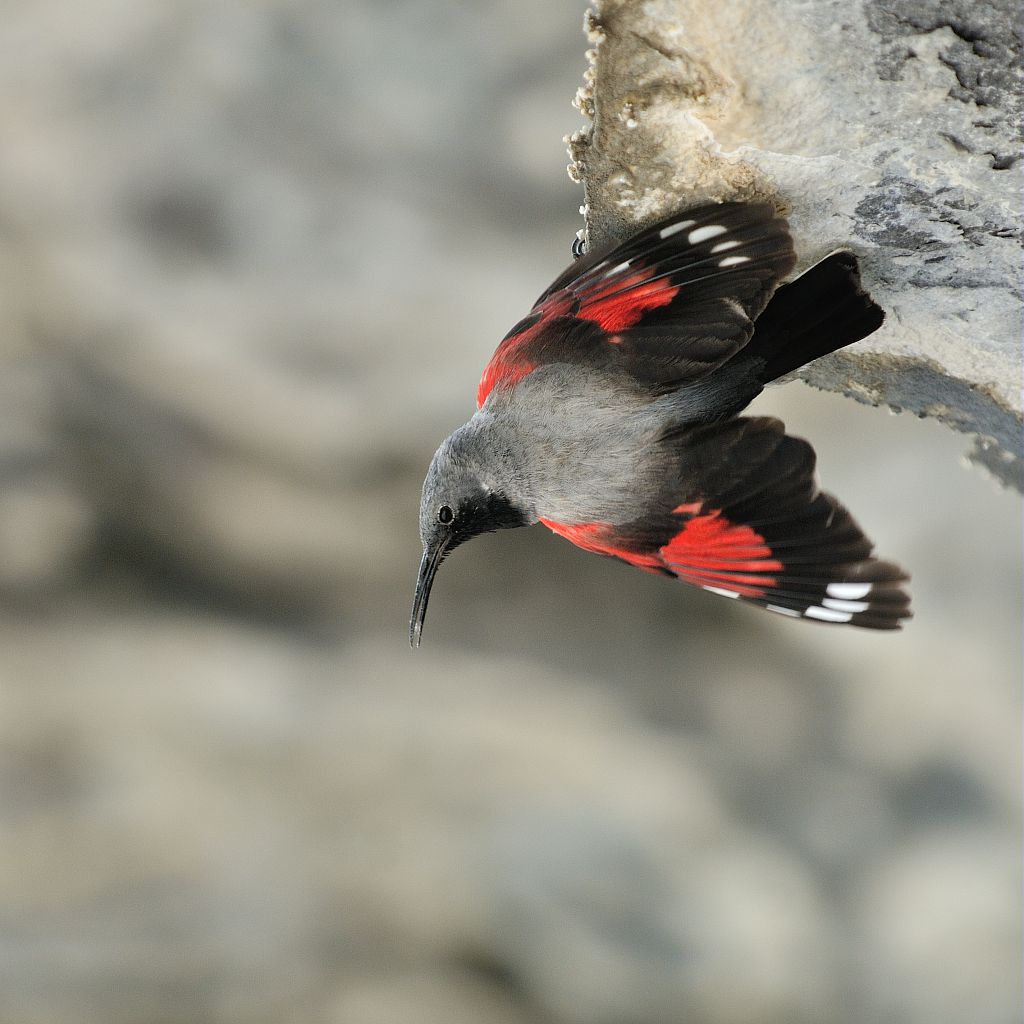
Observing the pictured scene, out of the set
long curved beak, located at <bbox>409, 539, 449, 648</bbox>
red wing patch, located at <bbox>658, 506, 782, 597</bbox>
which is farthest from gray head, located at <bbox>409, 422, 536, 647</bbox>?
red wing patch, located at <bbox>658, 506, 782, 597</bbox>

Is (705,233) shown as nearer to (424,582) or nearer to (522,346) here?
(522,346)

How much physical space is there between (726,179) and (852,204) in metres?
0.08

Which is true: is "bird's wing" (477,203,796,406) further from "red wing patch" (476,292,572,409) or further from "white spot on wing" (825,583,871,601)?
"white spot on wing" (825,583,871,601)

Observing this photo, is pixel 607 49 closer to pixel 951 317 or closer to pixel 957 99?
pixel 957 99

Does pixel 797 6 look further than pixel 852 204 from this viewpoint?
No

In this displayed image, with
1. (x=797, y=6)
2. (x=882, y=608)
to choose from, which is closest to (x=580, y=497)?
(x=882, y=608)

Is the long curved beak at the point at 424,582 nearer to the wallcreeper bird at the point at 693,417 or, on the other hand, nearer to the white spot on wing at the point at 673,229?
the wallcreeper bird at the point at 693,417

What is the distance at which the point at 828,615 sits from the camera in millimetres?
625

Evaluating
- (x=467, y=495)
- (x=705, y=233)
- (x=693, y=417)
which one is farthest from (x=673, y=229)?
(x=467, y=495)

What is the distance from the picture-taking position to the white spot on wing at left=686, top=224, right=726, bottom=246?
584mm

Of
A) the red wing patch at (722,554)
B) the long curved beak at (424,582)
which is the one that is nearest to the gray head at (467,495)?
the long curved beak at (424,582)

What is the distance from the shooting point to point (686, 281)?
60 cm

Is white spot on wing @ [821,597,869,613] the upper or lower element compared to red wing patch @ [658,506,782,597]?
lower

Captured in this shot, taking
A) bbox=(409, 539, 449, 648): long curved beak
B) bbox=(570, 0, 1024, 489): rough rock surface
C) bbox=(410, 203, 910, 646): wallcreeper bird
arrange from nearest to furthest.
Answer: bbox=(570, 0, 1024, 489): rough rock surface, bbox=(410, 203, 910, 646): wallcreeper bird, bbox=(409, 539, 449, 648): long curved beak
